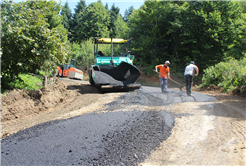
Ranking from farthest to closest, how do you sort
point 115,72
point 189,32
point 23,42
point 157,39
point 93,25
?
point 93,25 < point 157,39 < point 189,32 < point 115,72 < point 23,42

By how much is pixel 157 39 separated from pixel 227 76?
11912 mm

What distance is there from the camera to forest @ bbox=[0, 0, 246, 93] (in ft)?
22.2

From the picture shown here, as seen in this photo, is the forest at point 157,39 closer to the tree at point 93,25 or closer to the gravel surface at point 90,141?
the gravel surface at point 90,141

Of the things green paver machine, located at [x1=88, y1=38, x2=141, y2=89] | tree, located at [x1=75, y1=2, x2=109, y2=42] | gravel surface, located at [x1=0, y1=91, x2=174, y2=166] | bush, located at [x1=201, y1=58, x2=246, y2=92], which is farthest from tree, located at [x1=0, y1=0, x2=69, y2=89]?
tree, located at [x1=75, y1=2, x2=109, y2=42]

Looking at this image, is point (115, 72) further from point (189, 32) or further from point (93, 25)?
point (93, 25)

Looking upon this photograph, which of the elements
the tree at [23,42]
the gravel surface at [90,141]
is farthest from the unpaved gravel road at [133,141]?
the tree at [23,42]

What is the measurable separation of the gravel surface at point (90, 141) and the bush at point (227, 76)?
6445 mm

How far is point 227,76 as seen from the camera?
33.0 feet

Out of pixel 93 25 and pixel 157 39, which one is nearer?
pixel 157 39

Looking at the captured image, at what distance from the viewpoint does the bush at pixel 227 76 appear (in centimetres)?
895

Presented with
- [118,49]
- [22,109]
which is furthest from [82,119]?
[118,49]

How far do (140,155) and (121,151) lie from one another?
1.02 feet

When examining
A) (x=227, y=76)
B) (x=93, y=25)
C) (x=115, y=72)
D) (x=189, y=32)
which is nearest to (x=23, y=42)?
(x=115, y=72)

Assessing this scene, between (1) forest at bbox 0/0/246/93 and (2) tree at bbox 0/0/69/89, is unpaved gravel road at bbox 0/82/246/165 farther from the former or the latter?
(1) forest at bbox 0/0/246/93
